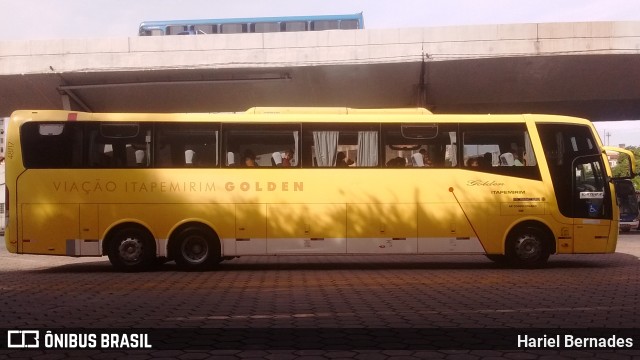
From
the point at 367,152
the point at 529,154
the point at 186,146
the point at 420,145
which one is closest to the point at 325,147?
the point at 367,152

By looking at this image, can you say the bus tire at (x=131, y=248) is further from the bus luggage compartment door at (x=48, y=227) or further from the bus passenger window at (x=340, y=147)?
the bus passenger window at (x=340, y=147)

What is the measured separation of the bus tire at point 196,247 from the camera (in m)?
13.2

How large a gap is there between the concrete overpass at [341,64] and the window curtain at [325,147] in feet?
30.2

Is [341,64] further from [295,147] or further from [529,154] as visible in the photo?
[529,154]

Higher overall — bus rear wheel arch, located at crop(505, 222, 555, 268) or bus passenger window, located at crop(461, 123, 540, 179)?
bus passenger window, located at crop(461, 123, 540, 179)

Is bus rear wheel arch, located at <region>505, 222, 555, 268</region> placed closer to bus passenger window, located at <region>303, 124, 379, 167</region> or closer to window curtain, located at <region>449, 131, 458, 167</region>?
window curtain, located at <region>449, 131, 458, 167</region>

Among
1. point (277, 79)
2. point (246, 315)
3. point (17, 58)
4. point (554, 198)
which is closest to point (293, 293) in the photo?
point (246, 315)

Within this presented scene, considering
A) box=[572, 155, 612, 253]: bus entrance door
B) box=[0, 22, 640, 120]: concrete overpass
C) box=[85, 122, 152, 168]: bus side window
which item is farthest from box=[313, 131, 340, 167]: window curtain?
box=[0, 22, 640, 120]: concrete overpass

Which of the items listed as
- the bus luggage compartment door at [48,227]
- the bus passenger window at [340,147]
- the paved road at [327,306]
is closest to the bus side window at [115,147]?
the bus luggage compartment door at [48,227]

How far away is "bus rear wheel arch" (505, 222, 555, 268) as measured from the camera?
13375 millimetres

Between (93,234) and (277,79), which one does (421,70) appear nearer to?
(277,79)

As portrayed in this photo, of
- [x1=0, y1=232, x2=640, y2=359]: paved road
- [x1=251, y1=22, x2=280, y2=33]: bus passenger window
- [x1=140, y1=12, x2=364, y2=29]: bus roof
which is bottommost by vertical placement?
[x1=0, y1=232, x2=640, y2=359]: paved road

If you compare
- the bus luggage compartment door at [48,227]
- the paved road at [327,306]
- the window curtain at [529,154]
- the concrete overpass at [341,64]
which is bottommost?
the paved road at [327,306]

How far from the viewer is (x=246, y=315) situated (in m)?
7.31
